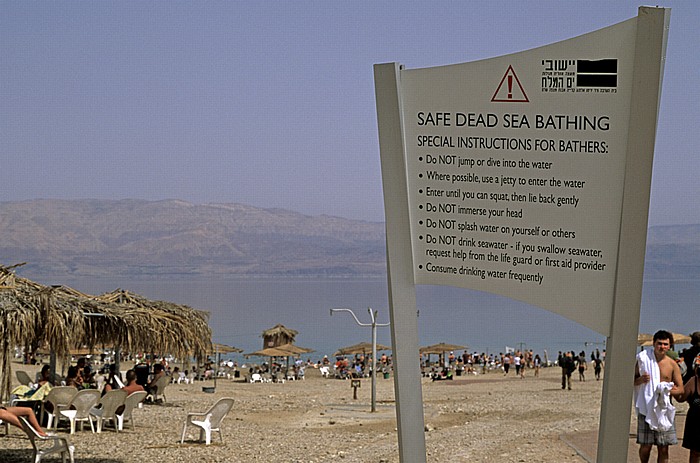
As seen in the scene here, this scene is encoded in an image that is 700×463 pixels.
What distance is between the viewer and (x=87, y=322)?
41.2 ft

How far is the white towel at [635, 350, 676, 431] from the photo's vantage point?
626 cm

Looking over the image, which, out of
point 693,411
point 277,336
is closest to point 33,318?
point 693,411

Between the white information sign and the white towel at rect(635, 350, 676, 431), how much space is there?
8.54ft

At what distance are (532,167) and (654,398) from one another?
2.97 meters

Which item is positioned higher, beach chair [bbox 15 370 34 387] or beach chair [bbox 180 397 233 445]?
beach chair [bbox 180 397 233 445]

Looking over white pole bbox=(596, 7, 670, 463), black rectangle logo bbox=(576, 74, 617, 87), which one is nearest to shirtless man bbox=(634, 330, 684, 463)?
white pole bbox=(596, 7, 670, 463)

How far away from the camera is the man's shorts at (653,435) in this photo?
6.41 m

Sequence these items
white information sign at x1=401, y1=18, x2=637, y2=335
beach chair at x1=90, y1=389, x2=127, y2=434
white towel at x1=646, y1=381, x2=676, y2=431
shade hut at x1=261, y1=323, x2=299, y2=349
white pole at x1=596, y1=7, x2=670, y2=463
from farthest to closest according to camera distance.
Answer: shade hut at x1=261, y1=323, x2=299, y2=349, beach chair at x1=90, y1=389, x2=127, y2=434, white towel at x1=646, y1=381, x2=676, y2=431, white information sign at x1=401, y1=18, x2=637, y2=335, white pole at x1=596, y1=7, x2=670, y2=463

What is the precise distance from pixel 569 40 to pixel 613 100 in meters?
0.32

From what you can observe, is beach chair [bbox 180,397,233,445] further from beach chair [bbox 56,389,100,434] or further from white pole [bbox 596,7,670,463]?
white pole [bbox 596,7,670,463]

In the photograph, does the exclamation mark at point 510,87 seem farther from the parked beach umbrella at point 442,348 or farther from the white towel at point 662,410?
the parked beach umbrella at point 442,348

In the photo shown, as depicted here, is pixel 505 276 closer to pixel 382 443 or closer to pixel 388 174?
pixel 388 174

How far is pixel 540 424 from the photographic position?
1306 cm

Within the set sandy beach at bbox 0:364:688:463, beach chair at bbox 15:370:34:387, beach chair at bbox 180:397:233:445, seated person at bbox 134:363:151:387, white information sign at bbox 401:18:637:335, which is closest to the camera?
white information sign at bbox 401:18:637:335
